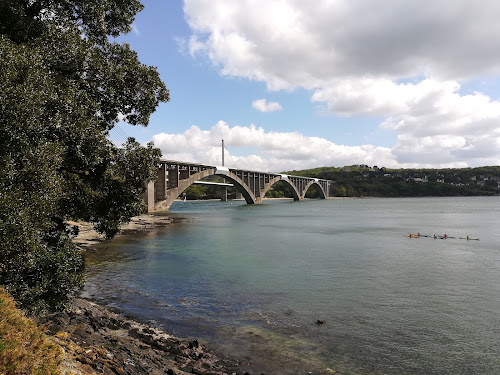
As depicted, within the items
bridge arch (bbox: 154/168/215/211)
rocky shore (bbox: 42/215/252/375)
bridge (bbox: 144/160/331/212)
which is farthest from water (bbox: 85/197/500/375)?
bridge arch (bbox: 154/168/215/211)

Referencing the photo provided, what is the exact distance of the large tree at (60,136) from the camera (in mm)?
9133

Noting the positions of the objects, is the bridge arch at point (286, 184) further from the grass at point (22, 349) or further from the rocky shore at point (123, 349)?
the grass at point (22, 349)

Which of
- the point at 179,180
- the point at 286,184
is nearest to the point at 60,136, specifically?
the point at 179,180

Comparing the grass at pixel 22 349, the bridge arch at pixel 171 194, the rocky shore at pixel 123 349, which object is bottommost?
the rocky shore at pixel 123 349

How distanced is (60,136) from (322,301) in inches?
533

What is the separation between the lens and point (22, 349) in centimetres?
651

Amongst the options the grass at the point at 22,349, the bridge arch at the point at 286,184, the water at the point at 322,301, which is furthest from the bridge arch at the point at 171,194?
the grass at the point at 22,349

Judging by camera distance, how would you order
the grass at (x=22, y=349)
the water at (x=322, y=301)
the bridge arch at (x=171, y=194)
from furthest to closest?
the bridge arch at (x=171, y=194), the water at (x=322, y=301), the grass at (x=22, y=349)

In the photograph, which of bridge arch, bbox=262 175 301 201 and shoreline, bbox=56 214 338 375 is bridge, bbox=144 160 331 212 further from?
shoreline, bbox=56 214 338 375

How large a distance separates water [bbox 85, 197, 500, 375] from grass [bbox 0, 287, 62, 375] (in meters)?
5.67

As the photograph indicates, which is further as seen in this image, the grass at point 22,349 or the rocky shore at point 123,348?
the rocky shore at point 123,348

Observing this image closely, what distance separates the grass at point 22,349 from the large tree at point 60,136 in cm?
204

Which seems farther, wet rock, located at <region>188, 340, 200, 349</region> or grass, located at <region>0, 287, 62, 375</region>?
wet rock, located at <region>188, 340, 200, 349</region>

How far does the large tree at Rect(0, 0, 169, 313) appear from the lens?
30.0ft
